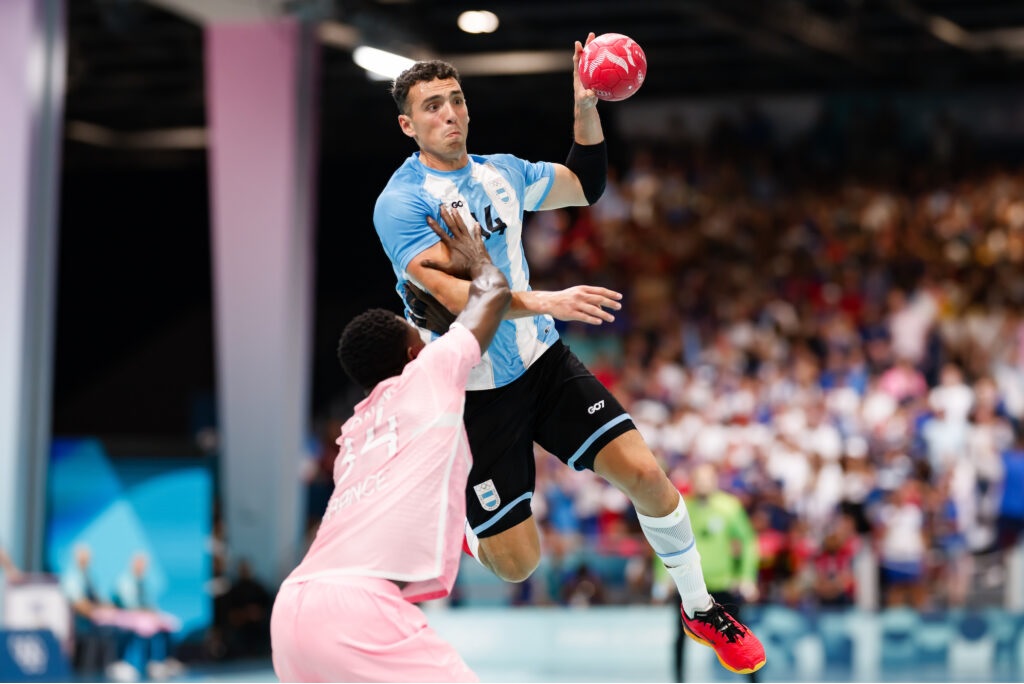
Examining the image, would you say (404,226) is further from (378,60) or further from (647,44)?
(647,44)

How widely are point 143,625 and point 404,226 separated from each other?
34.7ft

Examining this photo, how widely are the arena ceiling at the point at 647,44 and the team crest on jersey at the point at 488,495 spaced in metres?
12.7

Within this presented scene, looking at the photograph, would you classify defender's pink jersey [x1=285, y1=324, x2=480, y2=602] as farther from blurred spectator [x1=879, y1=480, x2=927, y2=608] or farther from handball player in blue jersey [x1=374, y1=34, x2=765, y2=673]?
blurred spectator [x1=879, y1=480, x2=927, y2=608]

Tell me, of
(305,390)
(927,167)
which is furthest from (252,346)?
(927,167)

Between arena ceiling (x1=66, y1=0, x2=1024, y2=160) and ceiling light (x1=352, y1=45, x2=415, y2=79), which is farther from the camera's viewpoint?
arena ceiling (x1=66, y1=0, x2=1024, y2=160)

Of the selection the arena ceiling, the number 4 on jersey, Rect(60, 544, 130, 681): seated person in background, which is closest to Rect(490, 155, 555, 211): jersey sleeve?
the number 4 on jersey

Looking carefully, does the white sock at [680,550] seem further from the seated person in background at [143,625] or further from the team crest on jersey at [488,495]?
the seated person in background at [143,625]

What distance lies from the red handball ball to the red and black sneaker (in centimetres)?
251

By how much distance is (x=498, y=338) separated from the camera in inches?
247

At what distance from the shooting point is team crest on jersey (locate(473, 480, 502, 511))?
6422mm

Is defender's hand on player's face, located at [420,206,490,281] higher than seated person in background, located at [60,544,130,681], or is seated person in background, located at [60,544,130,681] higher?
defender's hand on player's face, located at [420,206,490,281]

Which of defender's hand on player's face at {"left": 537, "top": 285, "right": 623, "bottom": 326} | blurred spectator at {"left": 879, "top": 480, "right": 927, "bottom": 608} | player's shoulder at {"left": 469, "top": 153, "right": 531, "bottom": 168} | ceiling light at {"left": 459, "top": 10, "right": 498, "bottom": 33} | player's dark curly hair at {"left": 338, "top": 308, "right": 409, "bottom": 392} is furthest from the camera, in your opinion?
ceiling light at {"left": 459, "top": 10, "right": 498, "bottom": 33}

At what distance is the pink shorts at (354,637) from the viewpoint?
403cm

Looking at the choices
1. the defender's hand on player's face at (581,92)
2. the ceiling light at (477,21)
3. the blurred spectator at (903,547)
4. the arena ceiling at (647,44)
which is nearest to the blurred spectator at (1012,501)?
the blurred spectator at (903,547)
